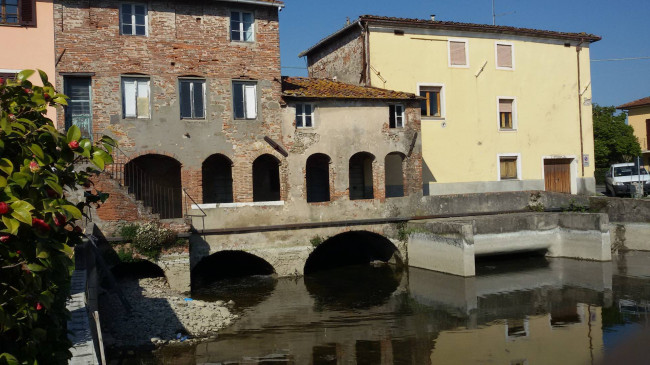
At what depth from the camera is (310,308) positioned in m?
15.6

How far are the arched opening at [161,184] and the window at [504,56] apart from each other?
17.4 metres

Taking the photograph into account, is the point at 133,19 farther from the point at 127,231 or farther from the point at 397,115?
the point at 397,115

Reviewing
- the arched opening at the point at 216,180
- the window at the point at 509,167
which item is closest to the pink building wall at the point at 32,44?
the arched opening at the point at 216,180

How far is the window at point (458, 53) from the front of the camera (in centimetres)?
2691

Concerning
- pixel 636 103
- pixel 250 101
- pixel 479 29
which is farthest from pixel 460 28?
pixel 636 103

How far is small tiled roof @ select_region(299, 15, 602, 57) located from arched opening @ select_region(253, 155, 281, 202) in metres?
7.79

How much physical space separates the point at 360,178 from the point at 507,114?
9035mm

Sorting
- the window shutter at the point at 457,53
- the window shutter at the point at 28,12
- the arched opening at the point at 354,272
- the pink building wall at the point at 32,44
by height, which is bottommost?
the arched opening at the point at 354,272

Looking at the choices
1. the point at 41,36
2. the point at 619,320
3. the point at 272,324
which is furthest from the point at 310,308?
the point at 41,36

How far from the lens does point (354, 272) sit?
68.7 ft

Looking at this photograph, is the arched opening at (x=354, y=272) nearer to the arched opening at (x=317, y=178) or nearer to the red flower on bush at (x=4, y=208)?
the arched opening at (x=317, y=178)

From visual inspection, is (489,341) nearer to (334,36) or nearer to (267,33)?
(267,33)

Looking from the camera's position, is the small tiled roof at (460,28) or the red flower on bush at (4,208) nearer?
the red flower on bush at (4,208)

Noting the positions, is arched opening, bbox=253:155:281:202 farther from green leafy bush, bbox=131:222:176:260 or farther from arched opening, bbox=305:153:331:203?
green leafy bush, bbox=131:222:176:260
